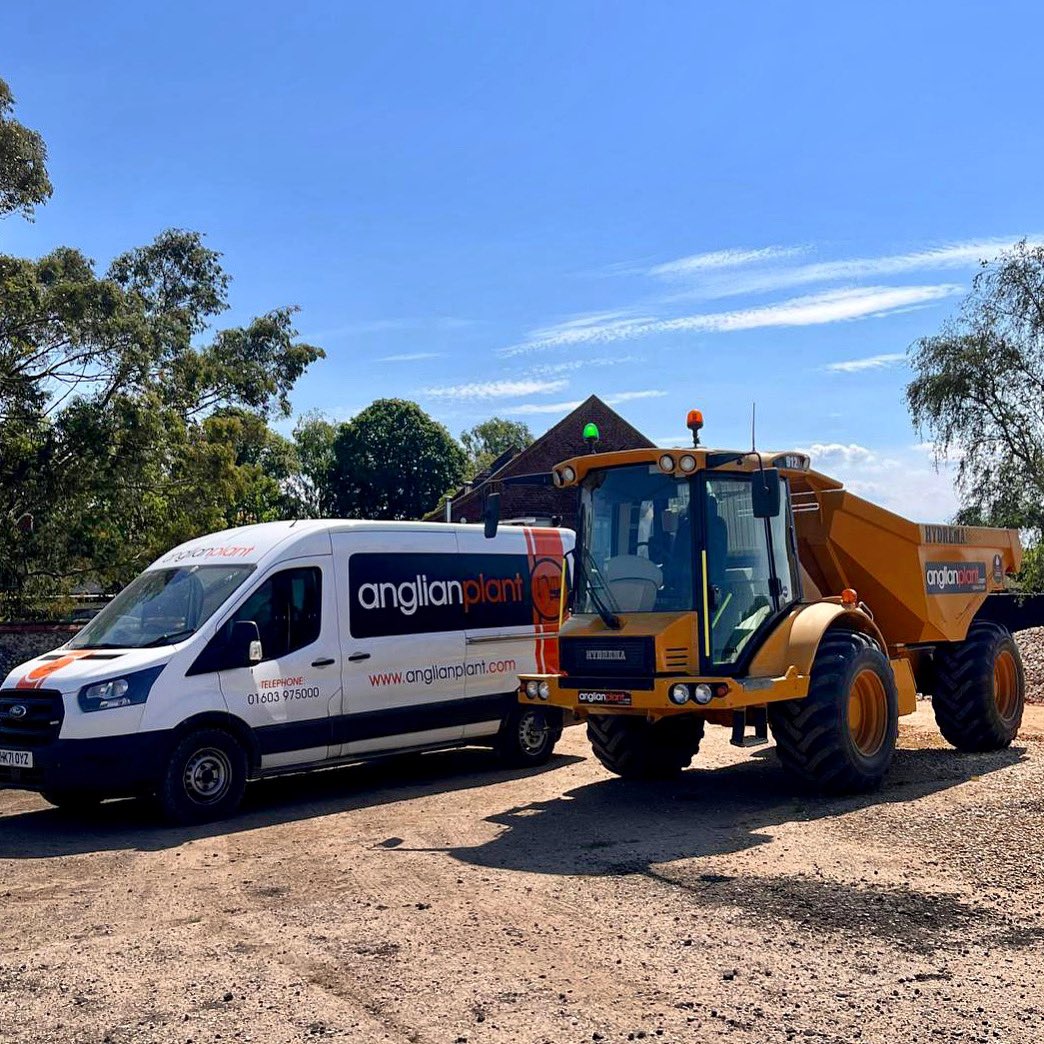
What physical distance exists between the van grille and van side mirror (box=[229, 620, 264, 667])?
4.59 feet

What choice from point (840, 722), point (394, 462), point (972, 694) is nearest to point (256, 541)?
point (840, 722)

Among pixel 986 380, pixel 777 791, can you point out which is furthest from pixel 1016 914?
pixel 986 380

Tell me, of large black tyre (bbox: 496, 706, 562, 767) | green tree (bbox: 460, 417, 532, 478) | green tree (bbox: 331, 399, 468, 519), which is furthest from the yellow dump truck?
green tree (bbox: 460, 417, 532, 478)

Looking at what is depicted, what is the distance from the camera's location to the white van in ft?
31.2

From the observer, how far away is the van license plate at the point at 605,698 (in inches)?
375

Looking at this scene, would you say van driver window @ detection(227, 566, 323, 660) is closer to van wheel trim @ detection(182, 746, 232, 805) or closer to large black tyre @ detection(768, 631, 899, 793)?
van wheel trim @ detection(182, 746, 232, 805)

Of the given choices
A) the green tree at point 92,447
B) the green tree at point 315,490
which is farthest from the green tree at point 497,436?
the green tree at point 92,447

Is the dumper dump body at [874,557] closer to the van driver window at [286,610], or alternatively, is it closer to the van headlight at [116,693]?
the van driver window at [286,610]

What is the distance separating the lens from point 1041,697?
64.8ft

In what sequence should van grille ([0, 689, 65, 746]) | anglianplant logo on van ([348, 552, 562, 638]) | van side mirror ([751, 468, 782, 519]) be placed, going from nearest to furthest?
van side mirror ([751, 468, 782, 519])
van grille ([0, 689, 65, 746])
anglianplant logo on van ([348, 552, 562, 638])

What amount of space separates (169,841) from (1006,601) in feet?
79.5

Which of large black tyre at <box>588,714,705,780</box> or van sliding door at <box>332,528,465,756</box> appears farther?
large black tyre at <box>588,714,705,780</box>

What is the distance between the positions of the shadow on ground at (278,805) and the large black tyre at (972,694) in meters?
3.85

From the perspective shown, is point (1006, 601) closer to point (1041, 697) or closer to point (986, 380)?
point (986, 380)
